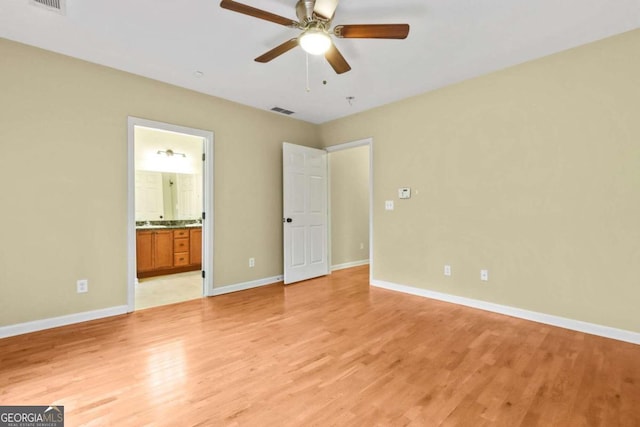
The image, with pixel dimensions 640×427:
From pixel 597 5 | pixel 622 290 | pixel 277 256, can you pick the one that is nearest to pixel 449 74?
pixel 597 5

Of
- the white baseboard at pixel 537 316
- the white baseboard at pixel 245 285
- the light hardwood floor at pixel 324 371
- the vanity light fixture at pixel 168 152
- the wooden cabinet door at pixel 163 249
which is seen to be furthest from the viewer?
the vanity light fixture at pixel 168 152

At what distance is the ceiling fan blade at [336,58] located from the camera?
2.35m

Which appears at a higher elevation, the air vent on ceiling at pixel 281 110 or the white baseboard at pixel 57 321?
the air vent on ceiling at pixel 281 110

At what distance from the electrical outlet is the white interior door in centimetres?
244

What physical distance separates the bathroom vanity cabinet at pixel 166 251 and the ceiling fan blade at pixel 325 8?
4758 millimetres

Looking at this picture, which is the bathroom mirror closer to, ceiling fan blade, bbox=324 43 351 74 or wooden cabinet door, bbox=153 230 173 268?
wooden cabinet door, bbox=153 230 173 268

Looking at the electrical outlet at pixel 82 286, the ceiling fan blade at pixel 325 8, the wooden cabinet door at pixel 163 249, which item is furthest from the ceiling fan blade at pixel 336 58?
the wooden cabinet door at pixel 163 249

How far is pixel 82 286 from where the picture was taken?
10.0 feet

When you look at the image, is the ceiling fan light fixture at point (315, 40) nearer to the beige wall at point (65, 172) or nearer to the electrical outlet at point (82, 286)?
the beige wall at point (65, 172)

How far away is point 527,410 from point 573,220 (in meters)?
2.01

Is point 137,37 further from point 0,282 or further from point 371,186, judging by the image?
point 371,186

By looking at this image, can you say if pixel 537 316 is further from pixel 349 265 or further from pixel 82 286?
pixel 82 286

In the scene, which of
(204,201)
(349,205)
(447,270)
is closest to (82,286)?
(204,201)

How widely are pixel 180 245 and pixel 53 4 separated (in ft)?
13.6
